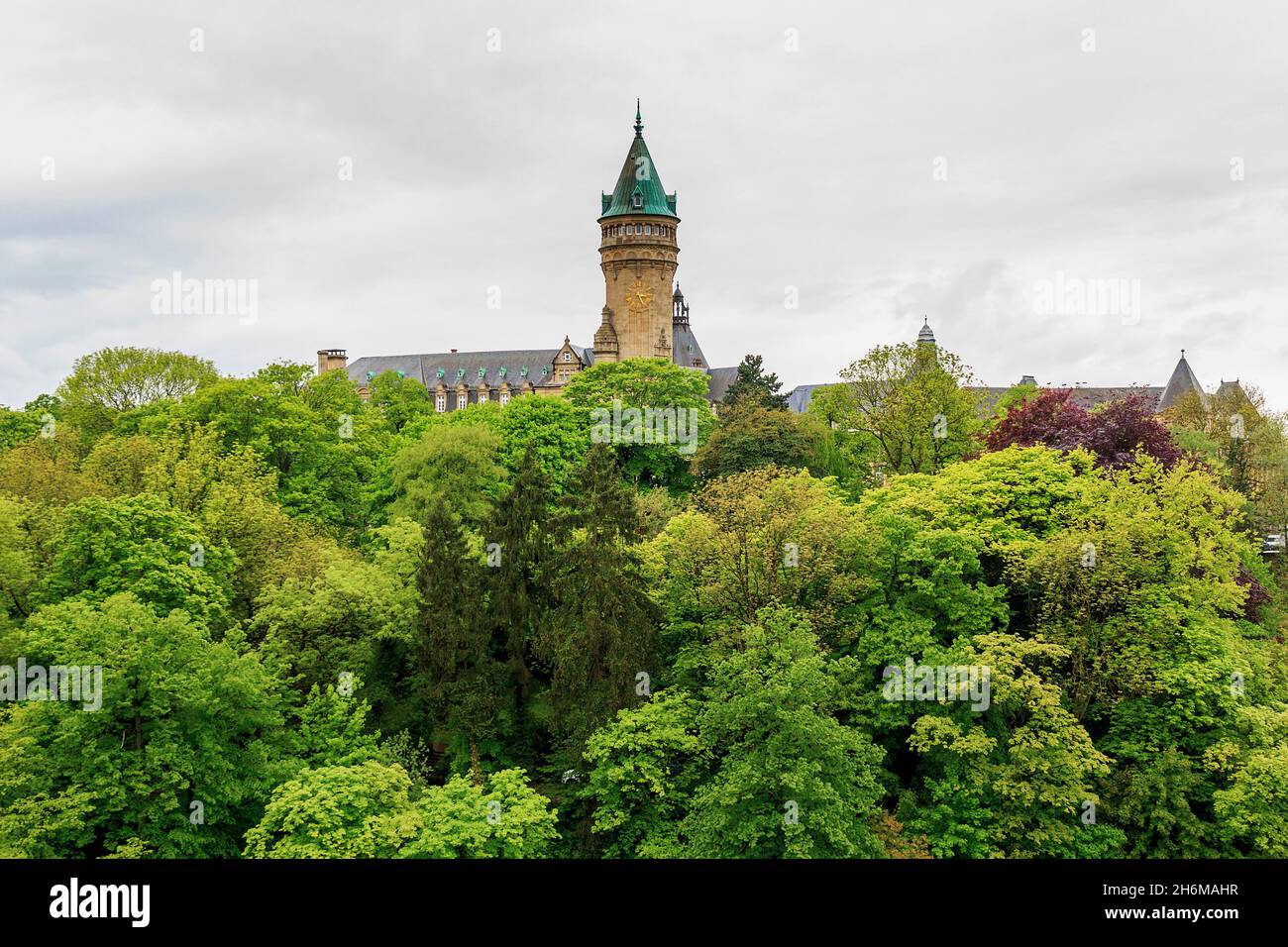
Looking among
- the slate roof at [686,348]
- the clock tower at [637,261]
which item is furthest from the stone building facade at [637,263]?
the slate roof at [686,348]

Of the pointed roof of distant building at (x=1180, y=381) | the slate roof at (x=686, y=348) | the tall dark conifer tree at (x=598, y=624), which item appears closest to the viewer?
the tall dark conifer tree at (x=598, y=624)

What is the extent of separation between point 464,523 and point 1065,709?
2442 cm

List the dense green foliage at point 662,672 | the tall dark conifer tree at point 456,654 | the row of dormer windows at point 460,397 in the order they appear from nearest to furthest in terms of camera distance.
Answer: the dense green foliage at point 662,672
the tall dark conifer tree at point 456,654
the row of dormer windows at point 460,397

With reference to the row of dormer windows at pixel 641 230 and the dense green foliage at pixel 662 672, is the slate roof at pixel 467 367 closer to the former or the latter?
the row of dormer windows at pixel 641 230

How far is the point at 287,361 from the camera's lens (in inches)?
2253

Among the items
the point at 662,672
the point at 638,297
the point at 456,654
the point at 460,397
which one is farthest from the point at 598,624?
the point at 460,397

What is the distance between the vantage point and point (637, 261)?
94.9 metres

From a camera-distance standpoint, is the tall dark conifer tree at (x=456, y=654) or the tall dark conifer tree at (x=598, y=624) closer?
the tall dark conifer tree at (x=598, y=624)

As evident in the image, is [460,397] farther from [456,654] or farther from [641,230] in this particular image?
[456,654]

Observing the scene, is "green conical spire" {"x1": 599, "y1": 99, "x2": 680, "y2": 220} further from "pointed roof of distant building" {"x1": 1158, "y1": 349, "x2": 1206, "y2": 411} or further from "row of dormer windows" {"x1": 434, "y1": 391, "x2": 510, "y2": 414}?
"pointed roof of distant building" {"x1": 1158, "y1": 349, "x2": 1206, "y2": 411}

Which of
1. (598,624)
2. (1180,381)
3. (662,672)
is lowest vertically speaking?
(662,672)

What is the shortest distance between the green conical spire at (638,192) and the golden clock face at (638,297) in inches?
242

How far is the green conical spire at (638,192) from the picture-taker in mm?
93500

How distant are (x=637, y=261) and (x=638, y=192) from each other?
5567mm
